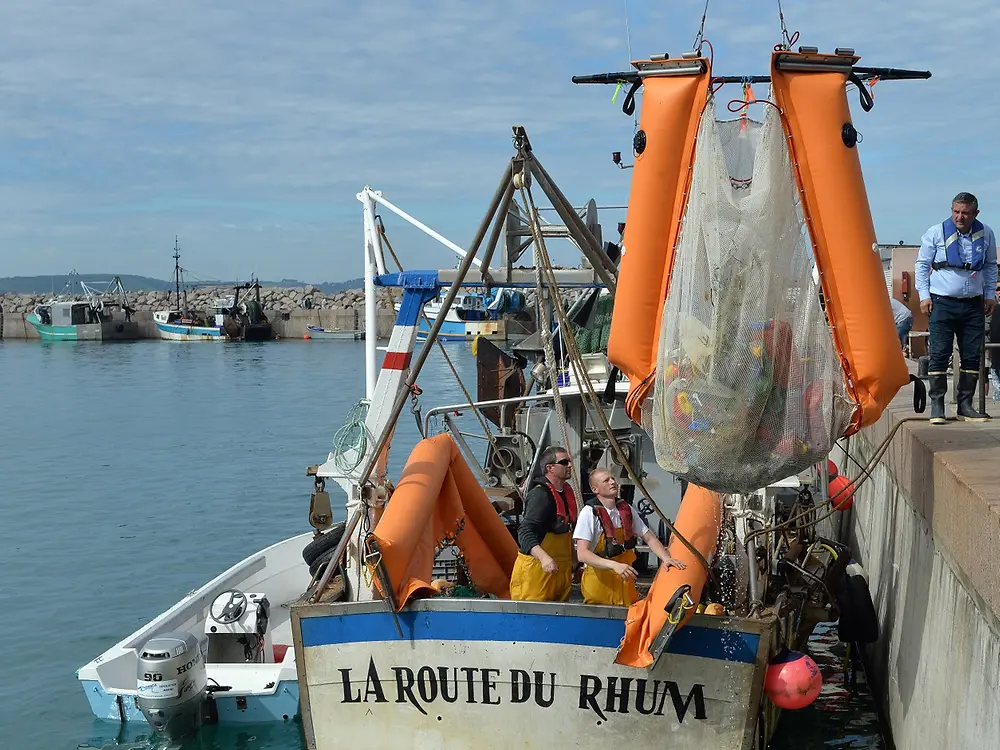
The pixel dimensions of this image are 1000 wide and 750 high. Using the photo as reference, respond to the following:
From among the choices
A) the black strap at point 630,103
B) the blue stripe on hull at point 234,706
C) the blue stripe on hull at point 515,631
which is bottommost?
the blue stripe on hull at point 234,706

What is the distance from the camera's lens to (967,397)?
31.1 feet

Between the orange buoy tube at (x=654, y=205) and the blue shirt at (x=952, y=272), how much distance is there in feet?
10.0

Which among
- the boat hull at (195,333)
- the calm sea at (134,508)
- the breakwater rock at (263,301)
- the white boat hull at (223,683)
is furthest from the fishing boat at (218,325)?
the white boat hull at (223,683)

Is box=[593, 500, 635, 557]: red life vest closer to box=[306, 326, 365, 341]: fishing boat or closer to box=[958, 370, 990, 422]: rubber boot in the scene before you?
box=[958, 370, 990, 422]: rubber boot

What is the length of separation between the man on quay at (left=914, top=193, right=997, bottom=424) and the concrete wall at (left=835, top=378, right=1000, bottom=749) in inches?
21.5

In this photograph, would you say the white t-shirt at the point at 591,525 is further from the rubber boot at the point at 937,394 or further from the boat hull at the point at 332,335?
the boat hull at the point at 332,335

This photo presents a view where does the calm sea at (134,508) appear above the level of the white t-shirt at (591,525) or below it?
below

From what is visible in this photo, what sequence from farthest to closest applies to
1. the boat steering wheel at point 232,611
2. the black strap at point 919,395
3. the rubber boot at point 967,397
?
Result: the boat steering wheel at point 232,611 < the rubber boot at point 967,397 < the black strap at point 919,395

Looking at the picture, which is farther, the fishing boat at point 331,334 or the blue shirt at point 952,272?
the fishing boat at point 331,334

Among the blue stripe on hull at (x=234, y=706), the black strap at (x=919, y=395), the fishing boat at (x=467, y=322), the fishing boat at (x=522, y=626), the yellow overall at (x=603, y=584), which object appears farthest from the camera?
the fishing boat at (x=467, y=322)

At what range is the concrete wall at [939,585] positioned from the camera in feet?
18.5

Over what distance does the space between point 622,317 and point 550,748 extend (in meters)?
2.77

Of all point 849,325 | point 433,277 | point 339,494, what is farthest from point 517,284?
point 339,494

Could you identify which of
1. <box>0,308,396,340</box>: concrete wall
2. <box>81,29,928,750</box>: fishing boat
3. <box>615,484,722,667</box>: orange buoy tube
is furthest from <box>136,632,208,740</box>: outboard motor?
<box>0,308,396,340</box>: concrete wall
